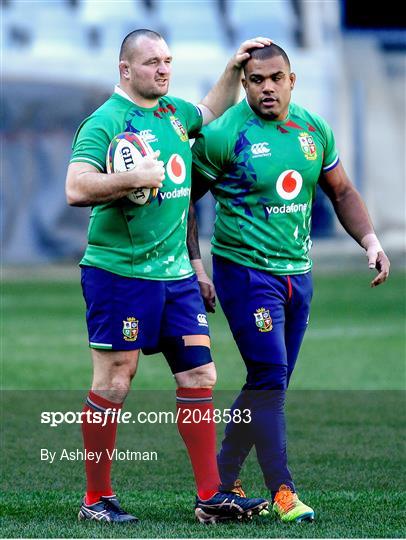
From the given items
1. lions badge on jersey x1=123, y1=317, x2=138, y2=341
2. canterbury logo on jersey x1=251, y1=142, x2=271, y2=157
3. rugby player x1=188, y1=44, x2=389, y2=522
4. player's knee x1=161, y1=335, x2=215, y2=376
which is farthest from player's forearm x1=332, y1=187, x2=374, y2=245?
lions badge on jersey x1=123, y1=317, x2=138, y2=341

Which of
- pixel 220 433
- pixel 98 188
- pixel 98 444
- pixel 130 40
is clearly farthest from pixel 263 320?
pixel 220 433

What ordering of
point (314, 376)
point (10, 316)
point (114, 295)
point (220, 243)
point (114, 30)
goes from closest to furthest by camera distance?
point (114, 295) → point (220, 243) → point (314, 376) → point (10, 316) → point (114, 30)

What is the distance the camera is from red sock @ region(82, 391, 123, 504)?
5797mm

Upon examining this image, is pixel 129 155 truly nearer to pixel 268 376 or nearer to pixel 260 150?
pixel 260 150

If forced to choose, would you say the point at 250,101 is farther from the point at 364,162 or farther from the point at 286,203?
the point at 364,162

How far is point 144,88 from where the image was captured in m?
5.77

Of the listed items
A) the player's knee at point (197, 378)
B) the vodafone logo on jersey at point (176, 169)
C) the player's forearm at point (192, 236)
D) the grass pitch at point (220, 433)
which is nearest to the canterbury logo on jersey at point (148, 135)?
the vodafone logo on jersey at point (176, 169)

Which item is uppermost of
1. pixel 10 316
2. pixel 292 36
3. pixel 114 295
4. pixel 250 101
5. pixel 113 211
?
pixel 292 36

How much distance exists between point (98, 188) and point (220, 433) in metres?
3.36

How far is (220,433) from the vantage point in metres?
8.44

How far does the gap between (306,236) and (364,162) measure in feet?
103

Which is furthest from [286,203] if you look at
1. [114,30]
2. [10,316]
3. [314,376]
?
[114,30]

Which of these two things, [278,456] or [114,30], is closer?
[278,456]

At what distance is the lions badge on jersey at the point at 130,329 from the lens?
5.71m
